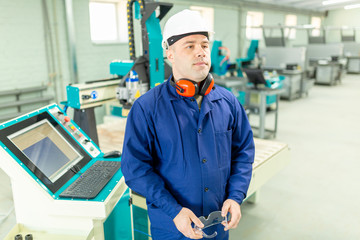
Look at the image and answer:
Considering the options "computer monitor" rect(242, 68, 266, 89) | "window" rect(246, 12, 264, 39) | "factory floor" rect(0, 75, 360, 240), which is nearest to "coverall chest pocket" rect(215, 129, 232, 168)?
"factory floor" rect(0, 75, 360, 240)

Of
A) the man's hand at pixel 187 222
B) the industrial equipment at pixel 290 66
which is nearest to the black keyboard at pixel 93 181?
the man's hand at pixel 187 222

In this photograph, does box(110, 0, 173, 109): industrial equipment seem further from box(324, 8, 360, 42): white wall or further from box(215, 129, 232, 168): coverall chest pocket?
box(324, 8, 360, 42): white wall

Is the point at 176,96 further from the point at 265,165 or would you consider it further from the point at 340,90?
the point at 340,90

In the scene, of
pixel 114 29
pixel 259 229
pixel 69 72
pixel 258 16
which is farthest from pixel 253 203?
pixel 258 16

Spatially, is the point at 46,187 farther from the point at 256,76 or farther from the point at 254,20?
the point at 254,20

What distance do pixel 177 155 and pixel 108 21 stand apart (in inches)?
215

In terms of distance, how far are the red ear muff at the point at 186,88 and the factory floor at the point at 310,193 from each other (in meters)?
1.72

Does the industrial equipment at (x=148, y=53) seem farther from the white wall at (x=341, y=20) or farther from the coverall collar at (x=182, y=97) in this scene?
the white wall at (x=341, y=20)

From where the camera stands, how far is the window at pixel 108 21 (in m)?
5.78

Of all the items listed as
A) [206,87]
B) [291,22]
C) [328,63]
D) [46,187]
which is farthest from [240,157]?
[291,22]

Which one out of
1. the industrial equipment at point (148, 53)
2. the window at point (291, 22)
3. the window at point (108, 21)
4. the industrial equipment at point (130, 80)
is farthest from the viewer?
the window at point (291, 22)

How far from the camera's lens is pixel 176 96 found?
1.22 m

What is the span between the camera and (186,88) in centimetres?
118

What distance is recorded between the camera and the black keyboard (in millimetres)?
1450
